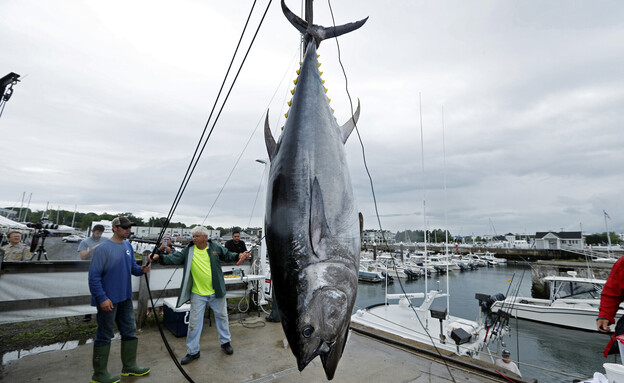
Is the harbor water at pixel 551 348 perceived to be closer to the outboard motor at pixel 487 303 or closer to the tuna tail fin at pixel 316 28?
the outboard motor at pixel 487 303

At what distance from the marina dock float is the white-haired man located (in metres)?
0.26

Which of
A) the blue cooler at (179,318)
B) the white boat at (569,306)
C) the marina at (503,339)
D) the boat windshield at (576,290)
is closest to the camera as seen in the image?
the marina at (503,339)

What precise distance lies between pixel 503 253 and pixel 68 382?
58504mm

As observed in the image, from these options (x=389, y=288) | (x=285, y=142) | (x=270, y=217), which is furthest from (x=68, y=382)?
(x=389, y=288)

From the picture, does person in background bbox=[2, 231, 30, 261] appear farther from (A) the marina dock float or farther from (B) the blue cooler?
(B) the blue cooler

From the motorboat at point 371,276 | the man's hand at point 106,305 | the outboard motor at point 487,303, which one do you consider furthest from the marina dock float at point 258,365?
the motorboat at point 371,276

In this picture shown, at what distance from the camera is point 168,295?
517 centimetres

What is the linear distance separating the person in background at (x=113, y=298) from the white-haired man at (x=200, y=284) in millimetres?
537

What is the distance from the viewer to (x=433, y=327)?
7.34 m

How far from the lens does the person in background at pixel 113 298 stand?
2777mm

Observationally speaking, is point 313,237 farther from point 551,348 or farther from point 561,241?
point 561,241

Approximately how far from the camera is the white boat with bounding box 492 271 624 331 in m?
13.2

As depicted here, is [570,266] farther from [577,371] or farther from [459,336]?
[459,336]

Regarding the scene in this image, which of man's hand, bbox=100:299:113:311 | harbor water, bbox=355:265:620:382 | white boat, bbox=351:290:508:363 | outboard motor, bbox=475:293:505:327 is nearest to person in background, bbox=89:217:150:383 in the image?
man's hand, bbox=100:299:113:311
